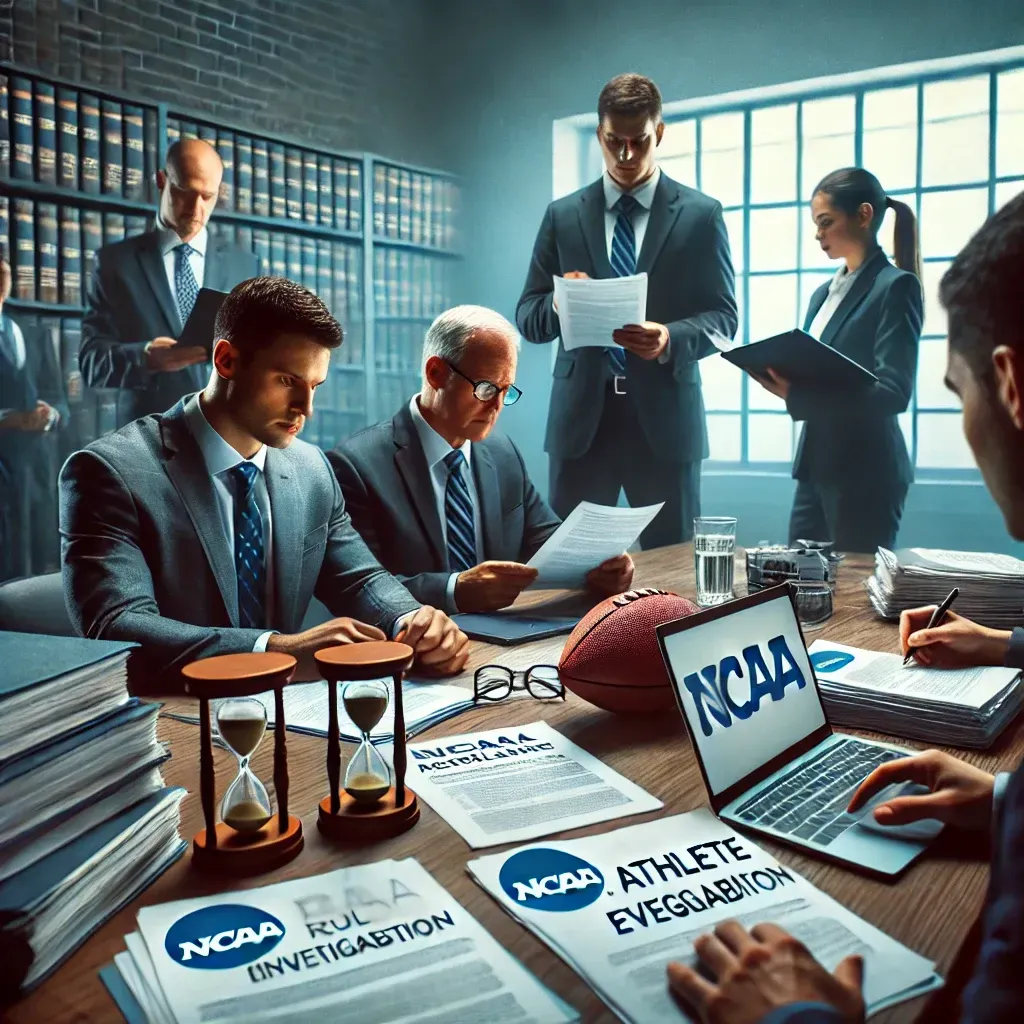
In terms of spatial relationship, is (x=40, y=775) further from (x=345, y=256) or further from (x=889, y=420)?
(x=345, y=256)

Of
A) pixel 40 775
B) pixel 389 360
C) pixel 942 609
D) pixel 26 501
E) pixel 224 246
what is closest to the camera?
pixel 40 775

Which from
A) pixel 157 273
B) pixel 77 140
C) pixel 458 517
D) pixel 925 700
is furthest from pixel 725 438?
pixel 925 700

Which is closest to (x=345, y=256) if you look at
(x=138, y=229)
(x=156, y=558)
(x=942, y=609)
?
(x=138, y=229)

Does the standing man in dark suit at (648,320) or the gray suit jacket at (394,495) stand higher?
the standing man in dark suit at (648,320)

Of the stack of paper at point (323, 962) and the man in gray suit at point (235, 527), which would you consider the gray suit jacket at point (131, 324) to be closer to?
the man in gray suit at point (235, 527)

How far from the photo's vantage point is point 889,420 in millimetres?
3389

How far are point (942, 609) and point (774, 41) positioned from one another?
3.60 meters

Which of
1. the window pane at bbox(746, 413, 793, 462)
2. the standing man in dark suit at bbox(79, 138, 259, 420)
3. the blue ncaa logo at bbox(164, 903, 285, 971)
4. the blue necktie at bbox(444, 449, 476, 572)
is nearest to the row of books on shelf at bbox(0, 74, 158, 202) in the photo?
the standing man in dark suit at bbox(79, 138, 259, 420)

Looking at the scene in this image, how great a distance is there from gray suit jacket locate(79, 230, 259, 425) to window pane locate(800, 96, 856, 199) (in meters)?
2.82

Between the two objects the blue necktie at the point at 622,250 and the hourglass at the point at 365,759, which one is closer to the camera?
the hourglass at the point at 365,759

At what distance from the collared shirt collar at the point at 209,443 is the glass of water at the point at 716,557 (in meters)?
0.89

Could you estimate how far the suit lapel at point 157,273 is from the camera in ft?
11.5

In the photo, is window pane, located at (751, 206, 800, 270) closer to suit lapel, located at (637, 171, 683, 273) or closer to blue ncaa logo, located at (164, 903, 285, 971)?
suit lapel, located at (637, 171, 683, 273)

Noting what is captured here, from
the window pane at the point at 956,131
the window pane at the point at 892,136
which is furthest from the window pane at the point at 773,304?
the window pane at the point at 956,131
